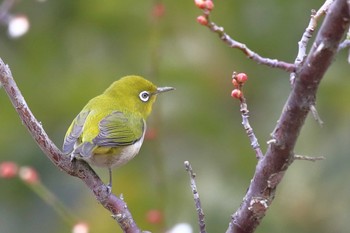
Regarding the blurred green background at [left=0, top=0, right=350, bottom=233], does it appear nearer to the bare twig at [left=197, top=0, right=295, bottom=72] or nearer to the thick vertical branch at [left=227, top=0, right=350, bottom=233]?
the thick vertical branch at [left=227, top=0, right=350, bottom=233]

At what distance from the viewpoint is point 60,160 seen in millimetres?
2645

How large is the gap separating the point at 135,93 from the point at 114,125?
496 millimetres

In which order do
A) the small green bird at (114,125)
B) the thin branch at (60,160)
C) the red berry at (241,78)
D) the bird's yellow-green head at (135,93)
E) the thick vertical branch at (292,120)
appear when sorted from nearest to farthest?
1. the thick vertical branch at (292,120)
2. the red berry at (241,78)
3. the thin branch at (60,160)
4. the small green bird at (114,125)
5. the bird's yellow-green head at (135,93)

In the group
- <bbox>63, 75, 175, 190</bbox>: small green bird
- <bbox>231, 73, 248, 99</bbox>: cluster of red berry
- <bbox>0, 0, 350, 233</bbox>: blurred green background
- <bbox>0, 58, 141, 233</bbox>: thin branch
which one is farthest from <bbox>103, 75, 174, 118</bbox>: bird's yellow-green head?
<bbox>231, 73, 248, 99</bbox>: cluster of red berry

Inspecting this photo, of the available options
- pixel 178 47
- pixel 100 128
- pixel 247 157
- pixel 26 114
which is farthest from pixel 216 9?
pixel 26 114

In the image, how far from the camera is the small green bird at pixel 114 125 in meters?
3.51

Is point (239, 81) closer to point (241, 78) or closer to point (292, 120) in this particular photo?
point (241, 78)

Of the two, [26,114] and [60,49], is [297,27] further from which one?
[26,114]

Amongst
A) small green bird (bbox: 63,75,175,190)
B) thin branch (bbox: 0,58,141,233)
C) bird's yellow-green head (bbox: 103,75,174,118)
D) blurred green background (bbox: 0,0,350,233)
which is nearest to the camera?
thin branch (bbox: 0,58,141,233)

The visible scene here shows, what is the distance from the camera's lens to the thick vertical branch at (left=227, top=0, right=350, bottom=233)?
1906 millimetres

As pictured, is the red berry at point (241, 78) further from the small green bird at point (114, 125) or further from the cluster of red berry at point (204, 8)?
the small green bird at point (114, 125)

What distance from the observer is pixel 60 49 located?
5684 mm

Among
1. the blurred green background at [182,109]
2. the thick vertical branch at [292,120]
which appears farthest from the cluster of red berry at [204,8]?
the blurred green background at [182,109]

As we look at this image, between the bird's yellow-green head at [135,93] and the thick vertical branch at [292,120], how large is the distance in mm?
1911
